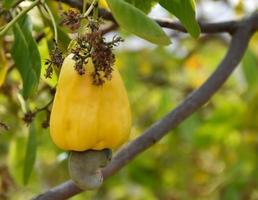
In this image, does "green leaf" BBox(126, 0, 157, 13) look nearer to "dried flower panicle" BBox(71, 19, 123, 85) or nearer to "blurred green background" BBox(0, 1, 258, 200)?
"dried flower panicle" BBox(71, 19, 123, 85)

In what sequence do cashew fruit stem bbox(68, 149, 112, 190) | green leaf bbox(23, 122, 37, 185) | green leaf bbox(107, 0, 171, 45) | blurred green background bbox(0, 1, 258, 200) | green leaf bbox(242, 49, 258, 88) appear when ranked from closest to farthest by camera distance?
green leaf bbox(107, 0, 171, 45) < cashew fruit stem bbox(68, 149, 112, 190) < green leaf bbox(23, 122, 37, 185) < green leaf bbox(242, 49, 258, 88) < blurred green background bbox(0, 1, 258, 200)

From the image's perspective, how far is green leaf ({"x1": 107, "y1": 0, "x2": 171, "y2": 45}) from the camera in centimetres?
110

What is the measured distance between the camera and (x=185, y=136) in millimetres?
3352

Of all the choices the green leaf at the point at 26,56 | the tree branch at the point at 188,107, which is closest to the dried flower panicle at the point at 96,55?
the green leaf at the point at 26,56

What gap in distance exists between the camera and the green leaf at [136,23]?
1.10m

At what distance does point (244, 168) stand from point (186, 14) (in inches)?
81.7

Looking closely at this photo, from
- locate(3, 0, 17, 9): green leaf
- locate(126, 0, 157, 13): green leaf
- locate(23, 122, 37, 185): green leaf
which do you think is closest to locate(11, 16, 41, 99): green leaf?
locate(3, 0, 17, 9): green leaf

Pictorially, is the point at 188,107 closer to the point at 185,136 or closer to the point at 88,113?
the point at 88,113

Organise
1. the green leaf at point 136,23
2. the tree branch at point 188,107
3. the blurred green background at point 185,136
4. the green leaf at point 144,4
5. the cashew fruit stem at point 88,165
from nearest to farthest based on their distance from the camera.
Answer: the green leaf at point 136,23 → the cashew fruit stem at point 88,165 → the green leaf at point 144,4 → the tree branch at point 188,107 → the blurred green background at point 185,136

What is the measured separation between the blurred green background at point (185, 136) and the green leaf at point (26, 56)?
1188 millimetres

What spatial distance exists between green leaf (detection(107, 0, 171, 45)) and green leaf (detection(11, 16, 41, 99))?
0.34m

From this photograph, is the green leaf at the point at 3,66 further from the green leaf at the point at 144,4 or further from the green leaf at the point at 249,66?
the green leaf at the point at 249,66

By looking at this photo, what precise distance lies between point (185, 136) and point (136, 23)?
2271 mm

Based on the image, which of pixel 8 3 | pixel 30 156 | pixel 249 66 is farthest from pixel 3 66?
pixel 249 66
